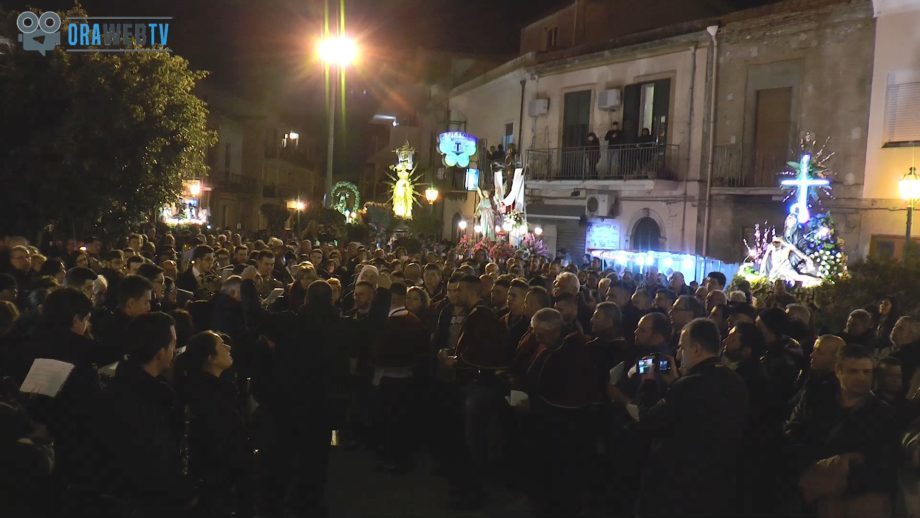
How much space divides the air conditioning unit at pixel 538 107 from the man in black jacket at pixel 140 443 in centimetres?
2298

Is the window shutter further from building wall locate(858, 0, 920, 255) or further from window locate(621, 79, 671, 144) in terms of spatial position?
building wall locate(858, 0, 920, 255)

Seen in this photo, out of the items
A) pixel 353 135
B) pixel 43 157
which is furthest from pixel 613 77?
pixel 353 135

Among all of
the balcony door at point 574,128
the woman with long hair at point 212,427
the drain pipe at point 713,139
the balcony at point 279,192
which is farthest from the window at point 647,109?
the balcony at point 279,192

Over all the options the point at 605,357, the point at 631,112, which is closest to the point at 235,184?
the point at 631,112

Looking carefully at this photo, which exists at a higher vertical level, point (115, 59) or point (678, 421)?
point (115, 59)

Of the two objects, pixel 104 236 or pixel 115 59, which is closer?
pixel 115 59

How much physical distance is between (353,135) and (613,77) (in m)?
40.8

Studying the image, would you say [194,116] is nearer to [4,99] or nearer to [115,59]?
[115,59]

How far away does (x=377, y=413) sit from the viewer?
24.3 feet

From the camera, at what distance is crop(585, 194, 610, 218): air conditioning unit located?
2317cm

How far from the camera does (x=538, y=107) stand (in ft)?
85.4

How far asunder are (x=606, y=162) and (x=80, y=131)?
14.3 meters

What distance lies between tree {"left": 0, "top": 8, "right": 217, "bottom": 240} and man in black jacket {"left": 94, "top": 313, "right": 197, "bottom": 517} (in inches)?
493

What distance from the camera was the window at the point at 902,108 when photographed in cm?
1677
